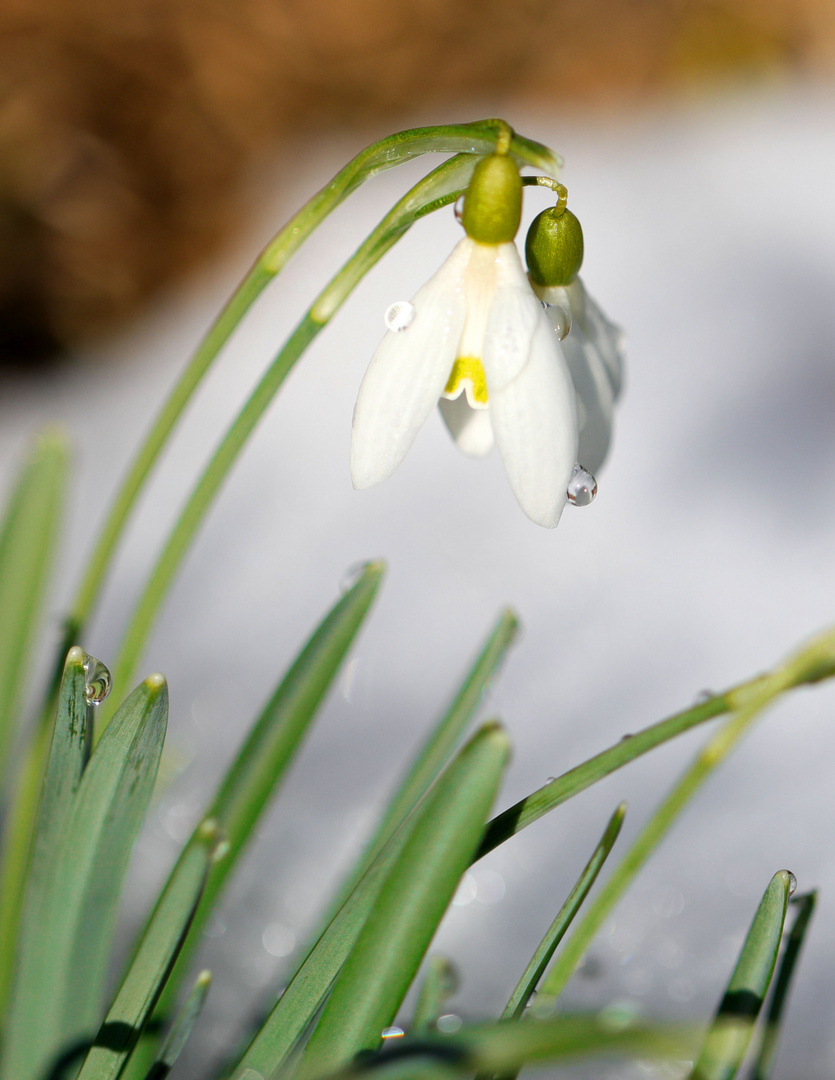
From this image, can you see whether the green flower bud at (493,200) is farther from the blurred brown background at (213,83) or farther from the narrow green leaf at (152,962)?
the blurred brown background at (213,83)

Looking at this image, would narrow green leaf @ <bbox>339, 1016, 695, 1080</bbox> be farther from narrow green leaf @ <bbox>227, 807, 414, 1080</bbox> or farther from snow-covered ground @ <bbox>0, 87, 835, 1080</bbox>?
snow-covered ground @ <bbox>0, 87, 835, 1080</bbox>

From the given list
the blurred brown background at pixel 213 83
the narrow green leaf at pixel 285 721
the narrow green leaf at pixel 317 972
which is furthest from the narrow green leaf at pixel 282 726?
the blurred brown background at pixel 213 83

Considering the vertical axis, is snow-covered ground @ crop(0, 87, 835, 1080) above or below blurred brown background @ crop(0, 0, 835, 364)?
below

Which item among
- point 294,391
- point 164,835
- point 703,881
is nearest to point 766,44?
point 294,391

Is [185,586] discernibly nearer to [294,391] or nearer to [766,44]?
[294,391]

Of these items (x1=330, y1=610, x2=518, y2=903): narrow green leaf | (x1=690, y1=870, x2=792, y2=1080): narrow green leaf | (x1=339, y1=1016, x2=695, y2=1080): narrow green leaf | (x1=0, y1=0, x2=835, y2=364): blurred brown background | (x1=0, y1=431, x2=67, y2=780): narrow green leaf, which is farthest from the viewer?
(x1=0, y1=0, x2=835, y2=364): blurred brown background

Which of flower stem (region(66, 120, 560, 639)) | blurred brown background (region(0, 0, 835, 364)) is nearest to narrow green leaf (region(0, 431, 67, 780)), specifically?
flower stem (region(66, 120, 560, 639))

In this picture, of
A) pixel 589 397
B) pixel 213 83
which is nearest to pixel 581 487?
pixel 589 397
